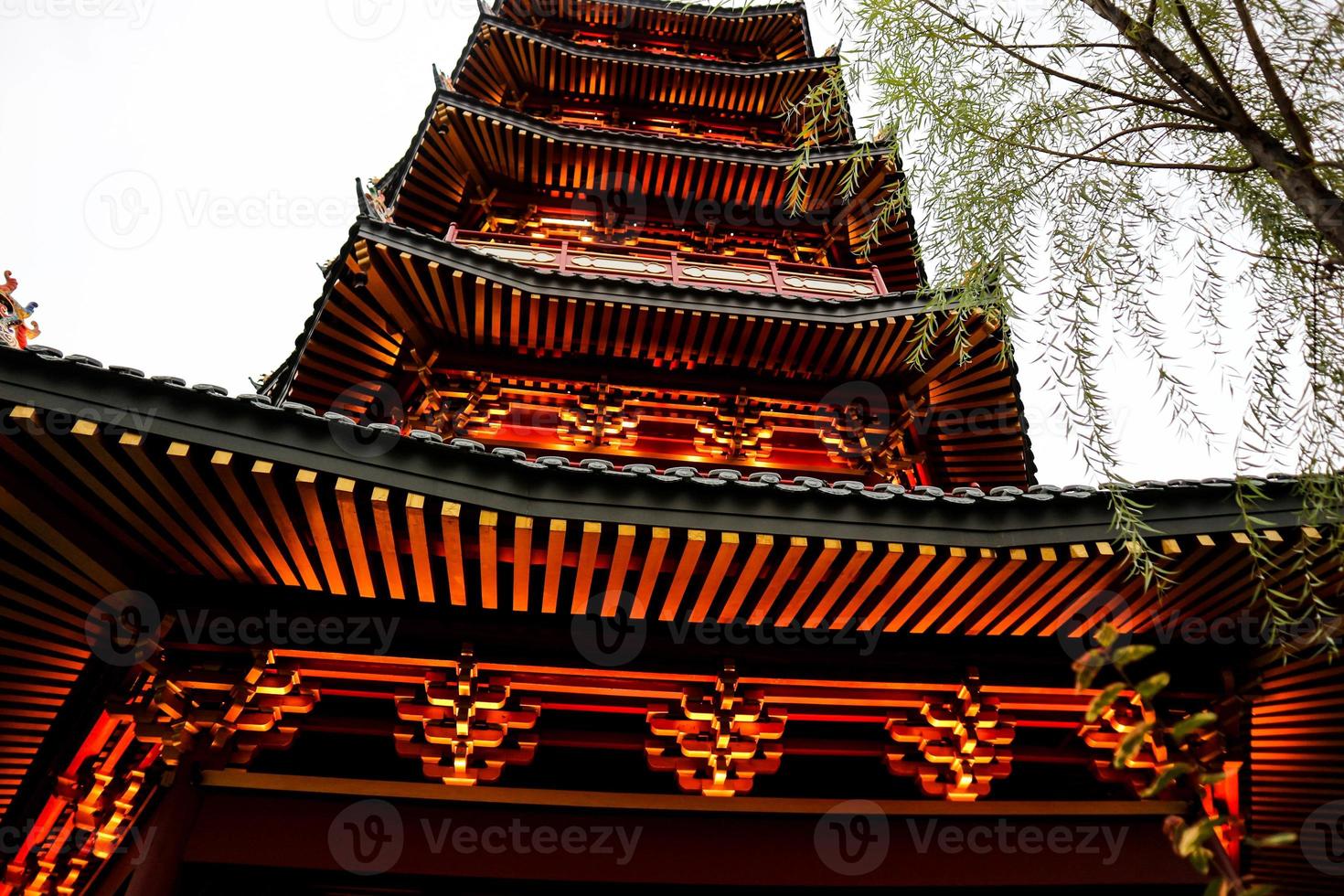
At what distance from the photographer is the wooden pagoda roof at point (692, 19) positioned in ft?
43.6

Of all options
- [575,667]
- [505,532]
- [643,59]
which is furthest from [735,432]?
[643,59]

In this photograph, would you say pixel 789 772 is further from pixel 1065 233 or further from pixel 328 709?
pixel 1065 233

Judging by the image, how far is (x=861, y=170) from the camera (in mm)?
10172

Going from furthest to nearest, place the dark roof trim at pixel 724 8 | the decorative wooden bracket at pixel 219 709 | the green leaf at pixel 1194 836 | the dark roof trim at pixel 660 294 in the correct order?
the dark roof trim at pixel 724 8 → the dark roof trim at pixel 660 294 → the decorative wooden bracket at pixel 219 709 → the green leaf at pixel 1194 836

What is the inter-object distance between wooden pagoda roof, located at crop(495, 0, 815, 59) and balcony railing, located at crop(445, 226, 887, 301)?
6.13 metres

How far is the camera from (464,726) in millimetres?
4340

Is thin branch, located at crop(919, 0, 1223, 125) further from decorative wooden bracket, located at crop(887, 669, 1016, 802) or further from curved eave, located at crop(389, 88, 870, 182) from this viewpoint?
curved eave, located at crop(389, 88, 870, 182)

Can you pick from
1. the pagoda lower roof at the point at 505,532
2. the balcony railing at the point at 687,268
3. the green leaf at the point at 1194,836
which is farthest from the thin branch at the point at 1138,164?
the balcony railing at the point at 687,268

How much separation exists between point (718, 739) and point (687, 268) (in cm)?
598

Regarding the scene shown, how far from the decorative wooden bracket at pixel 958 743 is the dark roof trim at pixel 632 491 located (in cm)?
118

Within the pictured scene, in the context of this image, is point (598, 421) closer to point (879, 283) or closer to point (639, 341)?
point (639, 341)

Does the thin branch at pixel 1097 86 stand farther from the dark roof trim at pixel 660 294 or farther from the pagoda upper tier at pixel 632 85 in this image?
the pagoda upper tier at pixel 632 85

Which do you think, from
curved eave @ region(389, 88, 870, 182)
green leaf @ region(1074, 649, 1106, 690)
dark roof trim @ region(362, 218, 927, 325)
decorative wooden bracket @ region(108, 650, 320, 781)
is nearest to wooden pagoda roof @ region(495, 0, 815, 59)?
curved eave @ region(389, 88, 870, 182)

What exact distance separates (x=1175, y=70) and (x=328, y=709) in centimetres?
558
